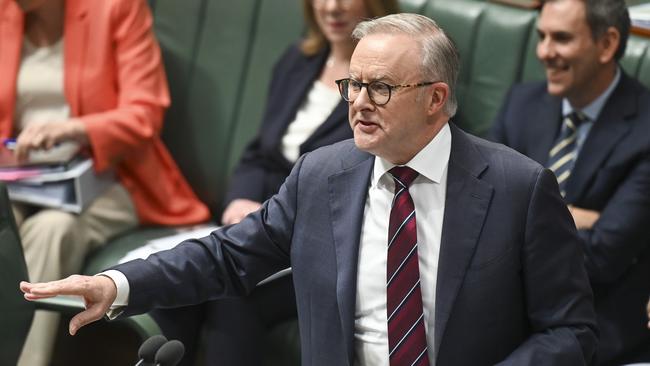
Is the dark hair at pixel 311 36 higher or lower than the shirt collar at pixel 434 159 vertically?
lower

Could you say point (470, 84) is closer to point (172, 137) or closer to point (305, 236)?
point (172, 137)

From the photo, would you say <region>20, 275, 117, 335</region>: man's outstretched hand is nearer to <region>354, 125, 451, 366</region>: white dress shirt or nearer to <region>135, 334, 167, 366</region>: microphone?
<region>135, 334, 167, 366</region>: microphone

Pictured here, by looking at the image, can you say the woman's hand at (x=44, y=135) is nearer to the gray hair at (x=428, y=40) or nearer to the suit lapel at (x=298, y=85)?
the suit lapel at (x=298, y=85)

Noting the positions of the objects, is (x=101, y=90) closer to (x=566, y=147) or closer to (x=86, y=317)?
(x=566, y=147)

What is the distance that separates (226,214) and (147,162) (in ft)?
1.41

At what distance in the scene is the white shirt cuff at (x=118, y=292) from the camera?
2.11 m

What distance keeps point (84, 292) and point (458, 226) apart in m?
0.70

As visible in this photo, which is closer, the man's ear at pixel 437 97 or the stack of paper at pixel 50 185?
the man's ear at pixel 437 97

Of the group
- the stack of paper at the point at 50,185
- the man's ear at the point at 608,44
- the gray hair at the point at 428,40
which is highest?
the gray hair at the point at 428,40

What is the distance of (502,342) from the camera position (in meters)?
2.14

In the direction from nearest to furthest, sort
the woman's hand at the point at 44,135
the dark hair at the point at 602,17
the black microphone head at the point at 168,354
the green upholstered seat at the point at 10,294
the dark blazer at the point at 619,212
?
1. the black microphone head at the point at 168,354
2. the green upholstered seat at the point at 10,294
3. the dark blazer at the point at 619,212
4. the dark hair at the point at 602,17
5. the woman's hand at the point at 44,135

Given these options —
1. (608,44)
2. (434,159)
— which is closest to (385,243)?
(434,159)

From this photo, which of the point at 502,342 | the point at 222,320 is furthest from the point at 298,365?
the point at 502,342

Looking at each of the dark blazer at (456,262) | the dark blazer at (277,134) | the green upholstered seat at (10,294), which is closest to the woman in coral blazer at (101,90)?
the dark blazer at (277,134)
